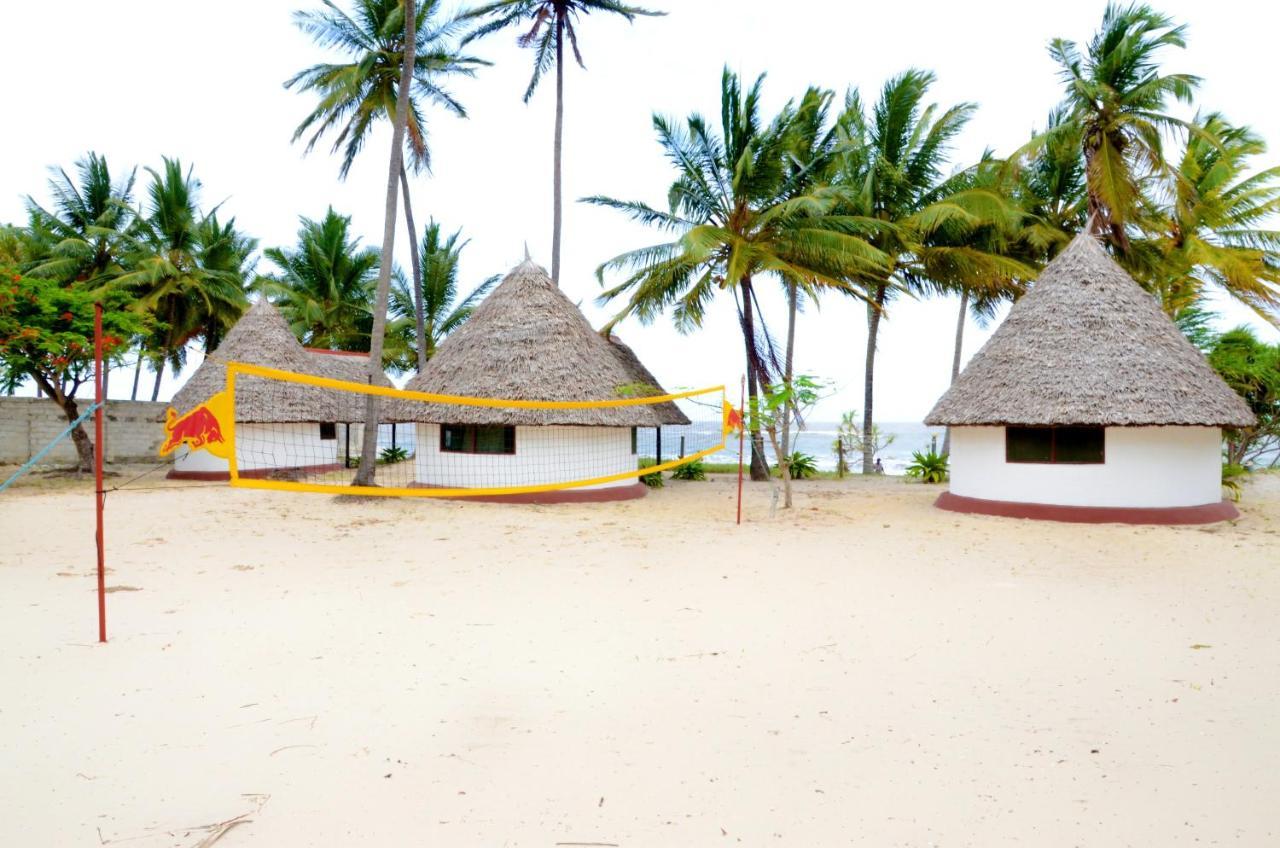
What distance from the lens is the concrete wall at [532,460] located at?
12711 millimetres

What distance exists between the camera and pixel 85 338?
1388 centimetres

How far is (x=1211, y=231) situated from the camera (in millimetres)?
18250

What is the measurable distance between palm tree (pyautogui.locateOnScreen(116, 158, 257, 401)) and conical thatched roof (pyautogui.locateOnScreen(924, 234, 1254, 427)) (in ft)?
60.8

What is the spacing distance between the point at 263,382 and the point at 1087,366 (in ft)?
50.5

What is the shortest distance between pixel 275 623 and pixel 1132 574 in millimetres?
7537

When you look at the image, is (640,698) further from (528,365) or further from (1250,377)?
(1250,377)

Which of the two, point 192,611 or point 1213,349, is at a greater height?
point 1213,349

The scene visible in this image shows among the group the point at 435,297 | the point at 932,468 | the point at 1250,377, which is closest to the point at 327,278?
the point at 435,297

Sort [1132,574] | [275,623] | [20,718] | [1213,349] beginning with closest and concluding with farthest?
1. [20,718]
2. [275,623]
3. [1132,574]
4. [1213,349]

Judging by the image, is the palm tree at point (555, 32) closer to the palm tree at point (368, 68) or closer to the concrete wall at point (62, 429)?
the palm tree at point (368, 68)

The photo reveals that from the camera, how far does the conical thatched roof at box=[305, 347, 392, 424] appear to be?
56.2ft

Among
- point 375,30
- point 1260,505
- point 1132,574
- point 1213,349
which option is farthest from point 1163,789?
point 1213,349

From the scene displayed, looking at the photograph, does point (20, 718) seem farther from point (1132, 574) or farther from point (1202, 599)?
point (1132, 574)

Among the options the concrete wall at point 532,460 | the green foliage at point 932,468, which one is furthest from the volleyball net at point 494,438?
the green foliage at point 932,468
